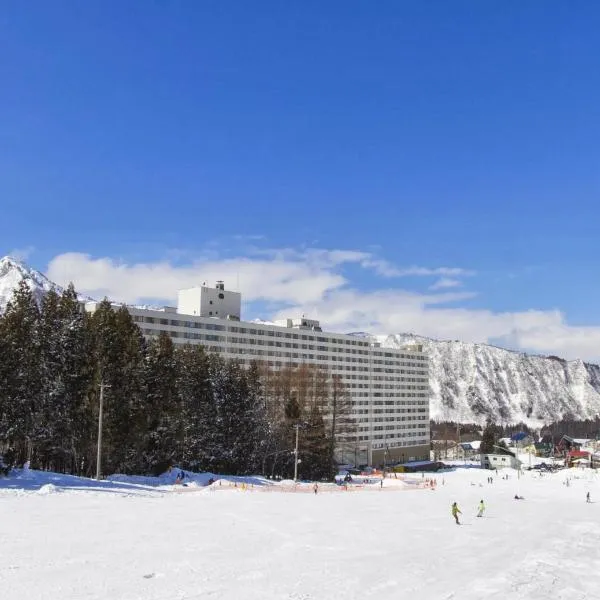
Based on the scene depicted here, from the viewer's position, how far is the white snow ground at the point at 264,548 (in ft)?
69.7

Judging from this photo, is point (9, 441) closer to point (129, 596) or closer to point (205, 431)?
point (205, 431)

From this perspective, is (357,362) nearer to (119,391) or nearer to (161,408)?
(161,408)

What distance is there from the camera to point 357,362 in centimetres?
17088

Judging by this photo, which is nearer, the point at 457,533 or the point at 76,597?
the point at 76,597

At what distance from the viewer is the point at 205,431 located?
70.5 m

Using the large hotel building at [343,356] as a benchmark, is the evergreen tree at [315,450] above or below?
below

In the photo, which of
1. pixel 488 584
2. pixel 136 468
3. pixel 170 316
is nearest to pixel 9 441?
pixel 136 468

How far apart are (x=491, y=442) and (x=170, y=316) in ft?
306

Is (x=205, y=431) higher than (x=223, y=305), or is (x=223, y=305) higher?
(x=223, y=305)

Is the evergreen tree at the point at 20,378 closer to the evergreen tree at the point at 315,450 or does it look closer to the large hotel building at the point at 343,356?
the evergreen tree at the point at 315,450

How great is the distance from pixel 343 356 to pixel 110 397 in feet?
378

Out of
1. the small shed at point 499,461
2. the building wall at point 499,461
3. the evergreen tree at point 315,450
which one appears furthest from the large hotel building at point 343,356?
the evergreen tree at point 315,450

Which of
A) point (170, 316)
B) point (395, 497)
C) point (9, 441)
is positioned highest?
point (170, 316)

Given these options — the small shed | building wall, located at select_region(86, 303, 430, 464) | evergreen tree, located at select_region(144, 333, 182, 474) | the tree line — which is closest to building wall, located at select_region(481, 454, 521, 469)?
the small shed
